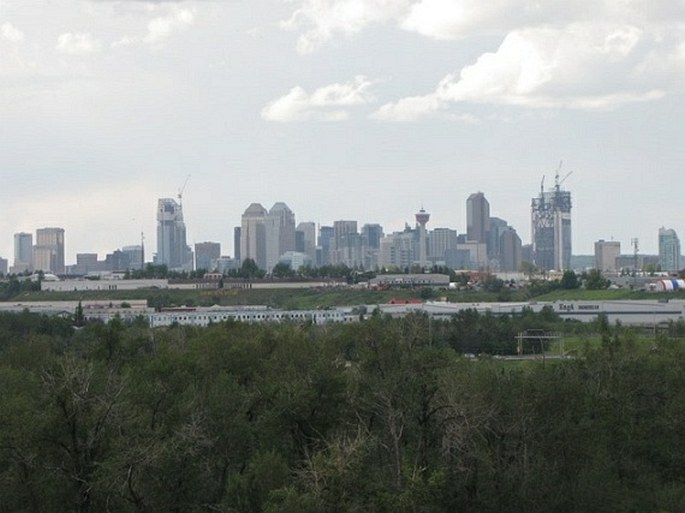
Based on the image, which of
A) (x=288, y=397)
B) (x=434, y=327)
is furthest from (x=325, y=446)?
(x=434, y=327)

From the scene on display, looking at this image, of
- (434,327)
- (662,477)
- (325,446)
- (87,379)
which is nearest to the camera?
(87,379)

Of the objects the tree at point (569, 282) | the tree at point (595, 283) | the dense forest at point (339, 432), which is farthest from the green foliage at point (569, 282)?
the dense forest at point (339, 432)

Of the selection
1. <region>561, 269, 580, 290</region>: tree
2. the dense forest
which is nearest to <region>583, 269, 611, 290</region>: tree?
<region>561, 269, 580, 290</region>: tree

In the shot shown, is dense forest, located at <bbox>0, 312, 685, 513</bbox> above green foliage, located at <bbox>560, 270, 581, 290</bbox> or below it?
below

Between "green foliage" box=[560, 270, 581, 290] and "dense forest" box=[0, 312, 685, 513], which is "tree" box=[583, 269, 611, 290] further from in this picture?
"dense forest" box=[0, 312, 685, 513]

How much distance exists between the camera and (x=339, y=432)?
27906 mm

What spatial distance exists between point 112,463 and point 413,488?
5.47 metres

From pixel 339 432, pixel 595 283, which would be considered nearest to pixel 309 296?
pixel 595 283

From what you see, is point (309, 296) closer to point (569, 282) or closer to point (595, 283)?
point (569, 282)

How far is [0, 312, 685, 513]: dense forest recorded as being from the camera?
24.8 meters

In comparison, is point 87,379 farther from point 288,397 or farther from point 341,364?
point 341,364

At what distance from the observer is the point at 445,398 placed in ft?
90.9

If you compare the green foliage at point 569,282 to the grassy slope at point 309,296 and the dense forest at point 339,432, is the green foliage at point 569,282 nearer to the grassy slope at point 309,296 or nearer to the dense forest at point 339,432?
the grassy slope at point 309,296

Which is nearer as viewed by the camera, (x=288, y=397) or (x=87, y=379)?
(x=87, y=379)
